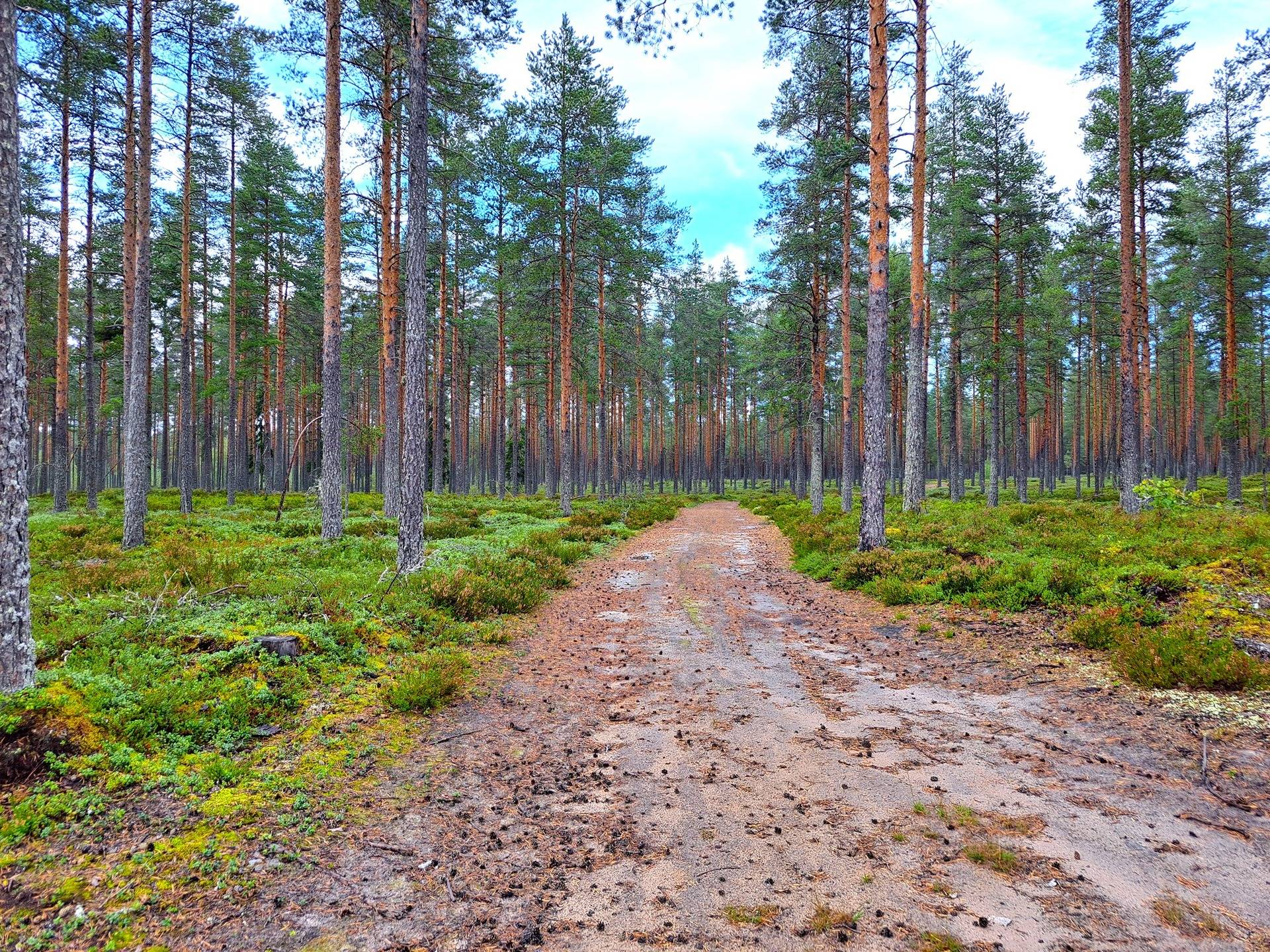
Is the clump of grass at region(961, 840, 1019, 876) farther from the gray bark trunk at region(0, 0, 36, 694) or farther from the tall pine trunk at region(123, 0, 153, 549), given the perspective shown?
the tall pine trunk at region(123, 0, 153, 549)

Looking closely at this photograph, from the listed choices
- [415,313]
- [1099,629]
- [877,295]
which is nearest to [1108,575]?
[1099,629]

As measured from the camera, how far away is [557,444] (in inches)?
2199

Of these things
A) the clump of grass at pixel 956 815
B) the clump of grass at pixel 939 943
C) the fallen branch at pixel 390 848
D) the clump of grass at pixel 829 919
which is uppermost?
the clump of grass at pixel 939 943

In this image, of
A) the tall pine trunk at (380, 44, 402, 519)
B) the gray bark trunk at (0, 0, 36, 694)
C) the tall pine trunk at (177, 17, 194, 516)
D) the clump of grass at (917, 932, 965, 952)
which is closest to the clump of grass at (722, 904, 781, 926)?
the clump of grass at (917, 932, 965, 952)

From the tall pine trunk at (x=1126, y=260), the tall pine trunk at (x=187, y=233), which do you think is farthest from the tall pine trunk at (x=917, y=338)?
the tall pine trunk at (x=187, y=233)

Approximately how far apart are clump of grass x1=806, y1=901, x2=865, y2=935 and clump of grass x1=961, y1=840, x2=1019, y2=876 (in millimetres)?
802

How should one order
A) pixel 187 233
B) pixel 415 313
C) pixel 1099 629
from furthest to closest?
pixel 187 233 < pixel 415 313 < pixel 1099 629

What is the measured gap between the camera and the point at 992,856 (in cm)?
290

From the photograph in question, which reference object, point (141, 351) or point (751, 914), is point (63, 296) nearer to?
point (141, 351)

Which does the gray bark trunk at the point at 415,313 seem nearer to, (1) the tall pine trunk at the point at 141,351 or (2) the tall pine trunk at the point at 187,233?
(1) the tall pine trunk at the point at 141,351

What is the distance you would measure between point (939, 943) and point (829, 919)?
43cm

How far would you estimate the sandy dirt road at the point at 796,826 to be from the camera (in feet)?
8.18

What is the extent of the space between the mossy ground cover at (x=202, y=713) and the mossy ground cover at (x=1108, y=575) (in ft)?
21.2

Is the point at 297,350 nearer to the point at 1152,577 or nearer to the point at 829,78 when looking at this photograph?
the point at 829,78
